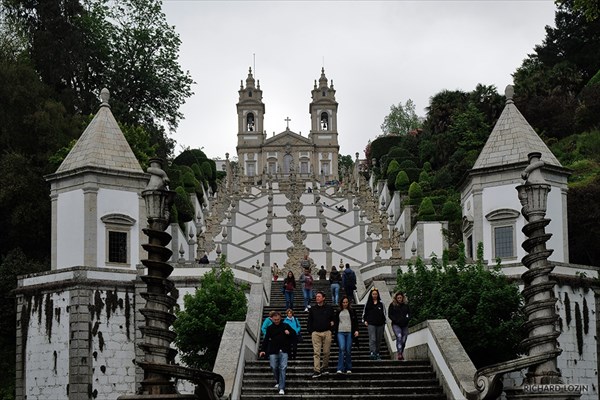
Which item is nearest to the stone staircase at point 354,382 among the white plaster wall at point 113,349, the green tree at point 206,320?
the green tree at point 206,320

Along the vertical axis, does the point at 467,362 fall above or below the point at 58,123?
below

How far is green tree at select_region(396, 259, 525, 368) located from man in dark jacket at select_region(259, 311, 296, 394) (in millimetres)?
9427

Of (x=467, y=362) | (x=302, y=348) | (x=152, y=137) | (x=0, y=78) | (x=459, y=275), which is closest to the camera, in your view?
(x=467, y=362)

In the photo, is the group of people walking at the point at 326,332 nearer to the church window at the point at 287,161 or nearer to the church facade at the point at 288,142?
the church facade at the point at 288,142

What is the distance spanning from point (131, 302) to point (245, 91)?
7255 cm

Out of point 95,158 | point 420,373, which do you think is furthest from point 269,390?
point 95,158

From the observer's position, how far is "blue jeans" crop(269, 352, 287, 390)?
61.5 feet

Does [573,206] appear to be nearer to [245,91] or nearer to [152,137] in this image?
[152,137]

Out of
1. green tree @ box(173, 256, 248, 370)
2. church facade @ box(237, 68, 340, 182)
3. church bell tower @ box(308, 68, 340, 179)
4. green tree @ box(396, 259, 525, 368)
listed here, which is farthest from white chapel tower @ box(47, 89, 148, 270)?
church bell tower @ box(308, 68, 340, 179)

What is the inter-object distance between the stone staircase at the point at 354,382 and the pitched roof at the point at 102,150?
51.2 ft

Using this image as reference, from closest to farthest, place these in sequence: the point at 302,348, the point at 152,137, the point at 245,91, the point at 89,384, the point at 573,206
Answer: the point at 302,348 → the point at 89,384 → the point at 573,206 → the point at 152,137 → the point at 245,91

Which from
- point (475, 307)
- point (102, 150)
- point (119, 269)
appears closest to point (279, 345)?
point (475, 307)

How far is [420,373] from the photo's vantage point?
19.9 metres

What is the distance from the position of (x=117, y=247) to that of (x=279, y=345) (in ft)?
56.2
